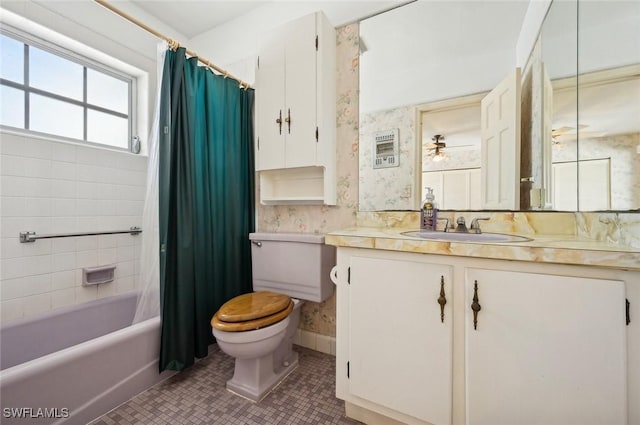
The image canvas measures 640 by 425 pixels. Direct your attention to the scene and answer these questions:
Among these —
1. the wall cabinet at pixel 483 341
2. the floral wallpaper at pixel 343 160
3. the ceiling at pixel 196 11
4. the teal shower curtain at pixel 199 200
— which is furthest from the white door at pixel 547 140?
the ceiling at pixel 196 11

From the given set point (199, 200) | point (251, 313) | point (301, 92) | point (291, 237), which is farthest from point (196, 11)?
point (251, 313)

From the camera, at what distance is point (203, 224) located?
64.4 inches

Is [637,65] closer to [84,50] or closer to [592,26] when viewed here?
[592,26]

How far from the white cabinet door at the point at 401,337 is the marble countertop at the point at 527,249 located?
0.07 meters

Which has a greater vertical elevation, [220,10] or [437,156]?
[220,10]

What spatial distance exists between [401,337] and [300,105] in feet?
4.58

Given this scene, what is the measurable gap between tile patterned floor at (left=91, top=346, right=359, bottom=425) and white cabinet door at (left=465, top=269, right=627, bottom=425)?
2.17ft

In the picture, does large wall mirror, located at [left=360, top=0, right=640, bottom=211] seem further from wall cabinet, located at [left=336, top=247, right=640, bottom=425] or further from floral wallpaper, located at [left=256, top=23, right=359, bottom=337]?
wall cabinet, located at [left=336, top=247, right=640, bottom=425]

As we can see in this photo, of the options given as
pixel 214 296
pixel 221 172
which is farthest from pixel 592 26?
pixel 214 296

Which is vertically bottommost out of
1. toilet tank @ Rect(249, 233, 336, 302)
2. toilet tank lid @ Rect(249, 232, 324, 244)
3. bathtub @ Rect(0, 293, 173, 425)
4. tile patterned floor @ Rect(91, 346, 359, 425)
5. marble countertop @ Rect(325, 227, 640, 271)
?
tile patterned floor @ Rect(91, 346, 359, 425)

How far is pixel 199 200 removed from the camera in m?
1.60

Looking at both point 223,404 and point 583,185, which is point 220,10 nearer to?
point 583,185

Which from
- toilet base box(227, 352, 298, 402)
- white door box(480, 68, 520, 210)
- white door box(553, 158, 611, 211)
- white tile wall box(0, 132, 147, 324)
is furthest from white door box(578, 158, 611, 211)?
white tile wall box(0, 132, 147, 324)

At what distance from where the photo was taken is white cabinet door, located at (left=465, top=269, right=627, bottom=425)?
734mm
